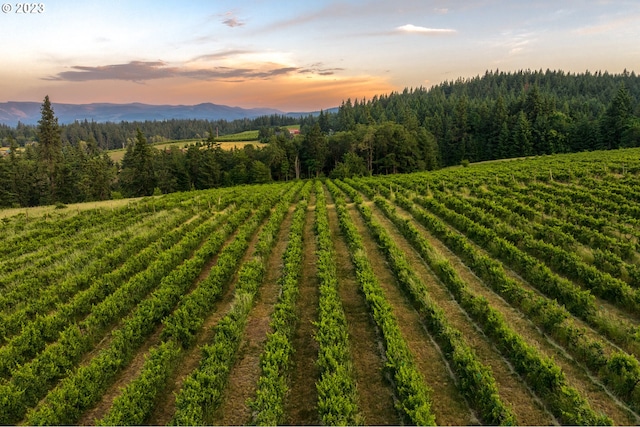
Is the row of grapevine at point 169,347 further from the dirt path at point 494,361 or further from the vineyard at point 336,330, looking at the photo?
the dirt path at point 494,361

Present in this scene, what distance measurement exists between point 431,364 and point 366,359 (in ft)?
6.16

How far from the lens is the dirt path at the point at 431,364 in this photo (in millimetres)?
7973

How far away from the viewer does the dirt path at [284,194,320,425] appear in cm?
821

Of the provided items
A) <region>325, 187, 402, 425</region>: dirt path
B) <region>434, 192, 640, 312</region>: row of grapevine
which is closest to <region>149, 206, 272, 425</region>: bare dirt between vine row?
<region>325, 187, 402, 425</region>: dirt path

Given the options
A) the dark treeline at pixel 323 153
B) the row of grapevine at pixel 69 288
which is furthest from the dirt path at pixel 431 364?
the dark treeline at pixel 323 153

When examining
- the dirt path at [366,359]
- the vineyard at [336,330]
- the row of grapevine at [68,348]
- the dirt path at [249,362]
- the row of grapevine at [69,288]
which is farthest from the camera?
the row of grapevine at [69,288]

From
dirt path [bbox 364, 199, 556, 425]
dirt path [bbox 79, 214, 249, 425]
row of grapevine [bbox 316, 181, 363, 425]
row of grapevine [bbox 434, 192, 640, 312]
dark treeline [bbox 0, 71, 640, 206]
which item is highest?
dark treeline [bbox 0, 71, 640, 206]

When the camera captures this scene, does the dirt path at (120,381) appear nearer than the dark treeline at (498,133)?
Yes

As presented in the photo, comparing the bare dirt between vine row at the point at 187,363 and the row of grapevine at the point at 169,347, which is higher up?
the row of grapevine at the point at 169,347

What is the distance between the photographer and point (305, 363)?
10023 millimetres

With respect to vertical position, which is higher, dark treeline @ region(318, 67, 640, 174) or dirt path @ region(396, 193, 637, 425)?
dark treeline @ region(318, 67, 640, 174)

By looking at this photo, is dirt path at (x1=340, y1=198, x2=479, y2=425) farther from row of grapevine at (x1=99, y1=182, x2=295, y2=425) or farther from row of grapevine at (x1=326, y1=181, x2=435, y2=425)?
row of grapevine at (x1=99, y1=182, x2=295, y2=425)

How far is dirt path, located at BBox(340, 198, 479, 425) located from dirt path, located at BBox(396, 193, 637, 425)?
2.99 metres

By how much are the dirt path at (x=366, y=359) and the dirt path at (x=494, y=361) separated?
2.87 meters
